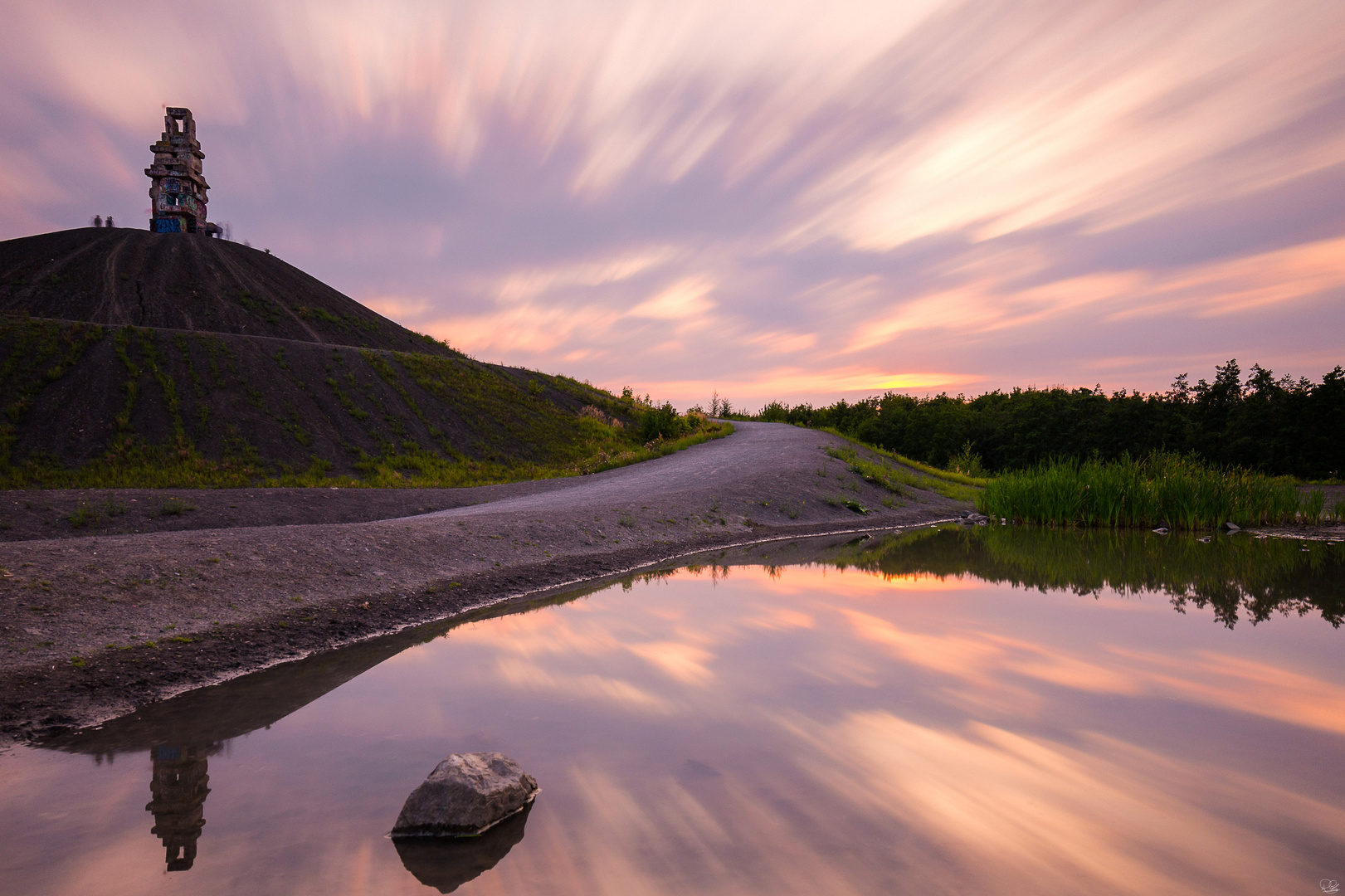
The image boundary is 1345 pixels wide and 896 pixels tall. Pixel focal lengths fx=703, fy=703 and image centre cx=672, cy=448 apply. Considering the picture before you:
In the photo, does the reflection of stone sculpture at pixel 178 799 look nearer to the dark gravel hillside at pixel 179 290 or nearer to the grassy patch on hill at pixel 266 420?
the grassy patch on hill at pixel 266 420

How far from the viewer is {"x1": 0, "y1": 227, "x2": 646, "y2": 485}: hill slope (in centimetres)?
2491

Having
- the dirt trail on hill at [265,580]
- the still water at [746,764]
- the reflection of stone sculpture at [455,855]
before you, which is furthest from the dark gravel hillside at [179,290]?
the reflection of stone sculpture at [455,855]

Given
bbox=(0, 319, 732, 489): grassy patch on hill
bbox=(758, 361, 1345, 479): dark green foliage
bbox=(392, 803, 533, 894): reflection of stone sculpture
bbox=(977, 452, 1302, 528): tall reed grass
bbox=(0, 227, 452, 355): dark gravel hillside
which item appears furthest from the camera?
bbox=(0, 227, 452, 355): dark gravel hillside

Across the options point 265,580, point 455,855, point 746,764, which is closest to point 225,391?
point 265,580

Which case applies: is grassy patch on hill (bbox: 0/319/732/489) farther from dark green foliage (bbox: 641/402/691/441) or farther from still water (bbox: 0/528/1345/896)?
still water (bbox: 0/528/1345/896)

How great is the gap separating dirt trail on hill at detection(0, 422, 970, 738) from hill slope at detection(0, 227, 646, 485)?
30.4ft

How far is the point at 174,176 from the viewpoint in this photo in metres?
55.3

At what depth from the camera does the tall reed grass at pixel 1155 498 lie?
62.4 ft

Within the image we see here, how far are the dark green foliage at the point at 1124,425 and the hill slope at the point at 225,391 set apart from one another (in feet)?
69.7

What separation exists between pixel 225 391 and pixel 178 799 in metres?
30.5

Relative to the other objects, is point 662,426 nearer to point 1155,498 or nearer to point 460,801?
point 1155,498

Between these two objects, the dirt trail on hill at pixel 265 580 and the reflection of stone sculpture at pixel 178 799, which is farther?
the dirt trail on hill at pixel 265 580

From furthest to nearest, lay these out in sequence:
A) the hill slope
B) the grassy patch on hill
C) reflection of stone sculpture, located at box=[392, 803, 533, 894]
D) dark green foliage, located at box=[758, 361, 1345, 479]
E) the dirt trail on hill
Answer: dark green foliage, located at box=[758, 361, 1345, 479], the hill slope, the grassy patch on hill, the dirt trail on hill, reflection of stone sculpture, located at box=[392, 803, 533, 894]

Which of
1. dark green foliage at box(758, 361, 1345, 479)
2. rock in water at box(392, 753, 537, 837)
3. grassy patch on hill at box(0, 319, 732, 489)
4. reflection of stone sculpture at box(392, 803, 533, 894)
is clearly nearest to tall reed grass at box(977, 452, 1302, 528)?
dark green foliage at box(758, 361, 1345, 479)
